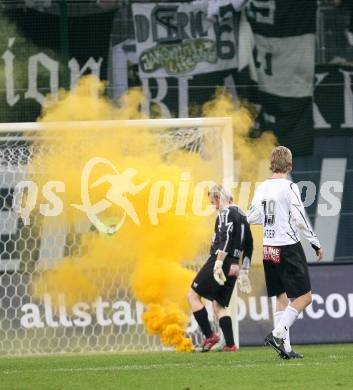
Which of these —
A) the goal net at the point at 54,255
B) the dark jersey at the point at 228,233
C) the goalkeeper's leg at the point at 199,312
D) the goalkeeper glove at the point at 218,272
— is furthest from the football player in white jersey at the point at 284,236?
the goal net at the point at 54,255

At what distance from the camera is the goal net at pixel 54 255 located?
Result: 12906mm

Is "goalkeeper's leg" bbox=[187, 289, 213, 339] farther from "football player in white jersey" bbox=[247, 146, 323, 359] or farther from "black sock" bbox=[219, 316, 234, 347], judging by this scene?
"football player in white jersey" bbox=[247, 146, 323, 359]

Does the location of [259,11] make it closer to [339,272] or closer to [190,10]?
[190,10]

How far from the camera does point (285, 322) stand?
32.2 feet

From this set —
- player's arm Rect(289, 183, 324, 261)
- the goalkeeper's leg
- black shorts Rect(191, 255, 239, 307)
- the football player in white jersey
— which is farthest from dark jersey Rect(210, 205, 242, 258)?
player's arm Rect(289, 183, 324, 261)

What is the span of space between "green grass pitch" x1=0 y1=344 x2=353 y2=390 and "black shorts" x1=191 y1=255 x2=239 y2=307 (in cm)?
65

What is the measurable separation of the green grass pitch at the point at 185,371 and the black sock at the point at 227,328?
0.33 metres

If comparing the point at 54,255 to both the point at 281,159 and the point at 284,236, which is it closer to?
the point at 284,236

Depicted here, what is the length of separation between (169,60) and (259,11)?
5.20 ft

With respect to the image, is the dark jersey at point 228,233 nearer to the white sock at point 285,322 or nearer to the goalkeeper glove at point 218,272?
the goalkeeper glove at point 218,272

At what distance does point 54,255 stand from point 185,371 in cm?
406

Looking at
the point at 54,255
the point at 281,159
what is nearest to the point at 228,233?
the point at 281,159

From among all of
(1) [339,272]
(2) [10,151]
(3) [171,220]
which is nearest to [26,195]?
(2) [10,151]

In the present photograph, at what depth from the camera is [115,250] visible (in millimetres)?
13055
